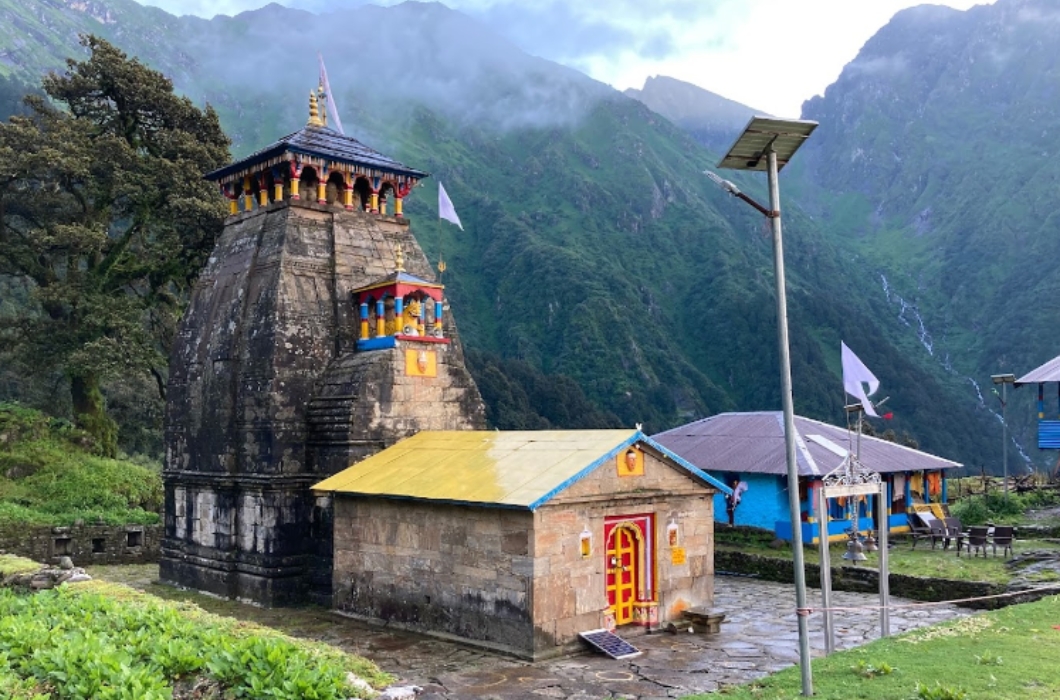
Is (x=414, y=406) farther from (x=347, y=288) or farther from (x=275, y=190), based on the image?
(x=275, y=190)

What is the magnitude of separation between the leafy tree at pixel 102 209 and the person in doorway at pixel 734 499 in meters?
16.6

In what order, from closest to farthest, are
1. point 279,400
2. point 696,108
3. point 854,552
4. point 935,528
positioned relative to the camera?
point 279,400
point 854,552
point 935,528
point 696,108

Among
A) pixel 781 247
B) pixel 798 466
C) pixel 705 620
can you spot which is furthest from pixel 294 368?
pixel 798 466

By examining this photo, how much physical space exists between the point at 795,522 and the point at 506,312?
197 feet

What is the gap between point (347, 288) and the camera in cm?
1825

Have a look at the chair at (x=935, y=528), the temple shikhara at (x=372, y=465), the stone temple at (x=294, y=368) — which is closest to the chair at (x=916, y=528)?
the chair at (x=935, y=528)

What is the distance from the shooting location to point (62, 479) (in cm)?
2384

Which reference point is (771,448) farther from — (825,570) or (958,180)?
(958,180)

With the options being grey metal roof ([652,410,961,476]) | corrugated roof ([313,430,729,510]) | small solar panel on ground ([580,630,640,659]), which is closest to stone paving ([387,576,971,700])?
small solar panel on ground ([580,630,640,659])

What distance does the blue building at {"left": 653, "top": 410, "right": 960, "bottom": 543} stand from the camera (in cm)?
2252

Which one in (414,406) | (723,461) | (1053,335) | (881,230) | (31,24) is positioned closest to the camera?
(414,406)

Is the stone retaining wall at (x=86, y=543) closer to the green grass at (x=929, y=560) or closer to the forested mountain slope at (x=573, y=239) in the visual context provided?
the green grass at (x=929, y=560)

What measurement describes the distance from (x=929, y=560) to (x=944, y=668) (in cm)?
1161

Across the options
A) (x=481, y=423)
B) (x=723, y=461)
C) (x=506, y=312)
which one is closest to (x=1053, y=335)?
(x=506, y=312)
